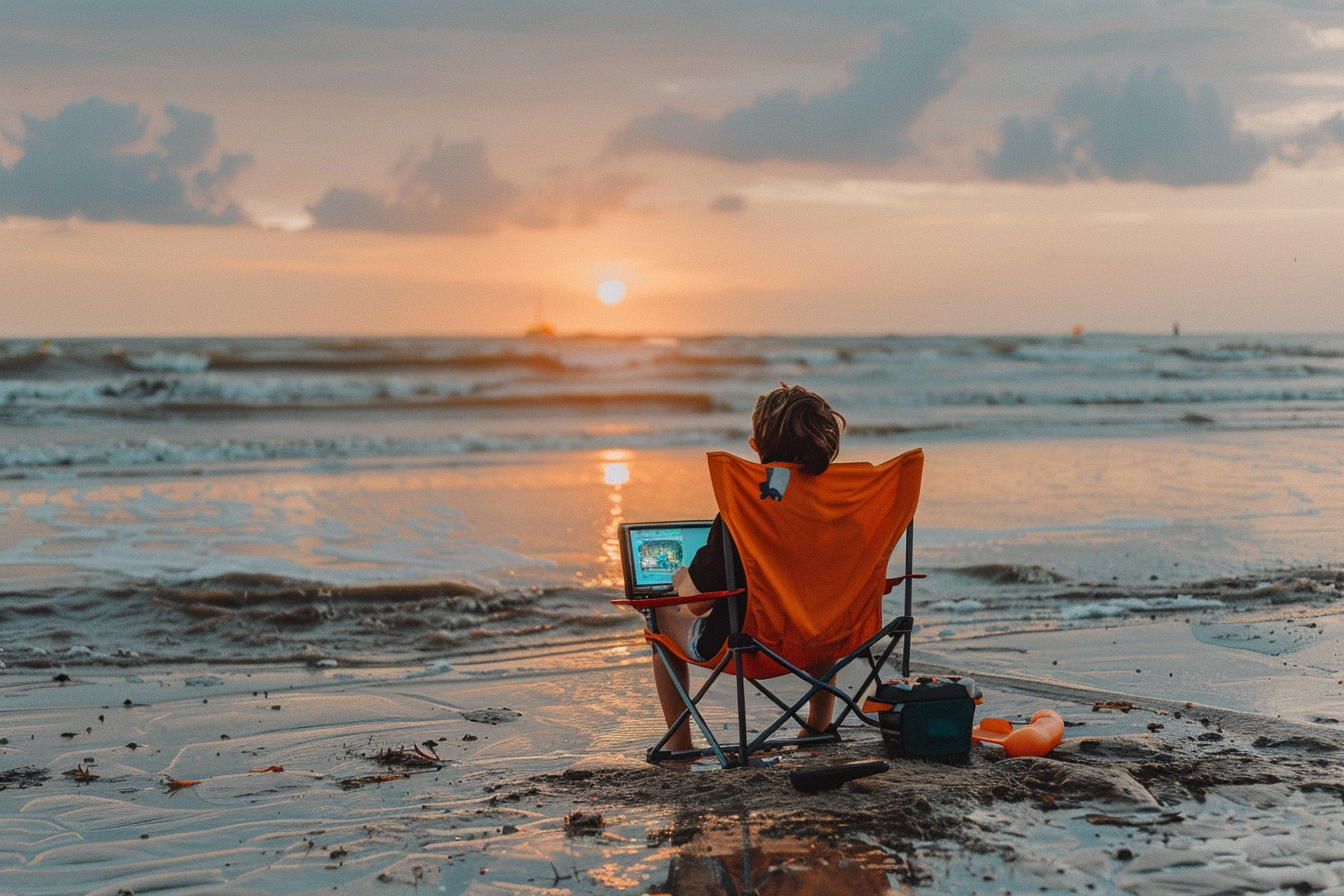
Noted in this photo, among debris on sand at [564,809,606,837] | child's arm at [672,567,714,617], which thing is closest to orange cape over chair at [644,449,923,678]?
child's arm at [672,567,714,617]

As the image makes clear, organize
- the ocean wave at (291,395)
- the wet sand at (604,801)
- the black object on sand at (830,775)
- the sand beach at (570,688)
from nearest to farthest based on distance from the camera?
1. the wet sand at (604,801)
2. the sand beach at (570,688)
3. the black object on sand at (830,775)
4. the ocean wave at (291,395)

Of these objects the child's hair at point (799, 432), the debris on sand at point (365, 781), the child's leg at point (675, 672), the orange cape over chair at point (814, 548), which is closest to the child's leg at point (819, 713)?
the orange cape over chair at point (814, 548)

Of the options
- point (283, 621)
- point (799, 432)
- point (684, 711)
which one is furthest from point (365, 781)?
point (283, 621)

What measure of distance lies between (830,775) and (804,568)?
68 cm

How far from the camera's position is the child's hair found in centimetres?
353

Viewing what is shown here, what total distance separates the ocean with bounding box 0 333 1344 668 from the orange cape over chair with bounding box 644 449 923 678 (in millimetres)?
2499

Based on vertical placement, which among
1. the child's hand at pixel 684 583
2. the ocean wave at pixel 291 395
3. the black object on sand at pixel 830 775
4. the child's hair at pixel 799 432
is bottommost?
the black object on sand at pixel 830 775

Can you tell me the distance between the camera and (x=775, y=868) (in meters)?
2.83

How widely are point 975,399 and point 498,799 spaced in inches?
1015

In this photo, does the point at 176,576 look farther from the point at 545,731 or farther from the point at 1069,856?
the point at 1069,856

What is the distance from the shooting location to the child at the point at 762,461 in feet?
11.6

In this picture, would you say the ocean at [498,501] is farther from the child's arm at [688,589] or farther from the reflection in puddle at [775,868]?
the reflection in puddle at [775,868]

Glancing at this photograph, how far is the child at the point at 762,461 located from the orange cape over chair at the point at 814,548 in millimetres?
53

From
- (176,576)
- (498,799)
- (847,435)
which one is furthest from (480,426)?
(498,799)
